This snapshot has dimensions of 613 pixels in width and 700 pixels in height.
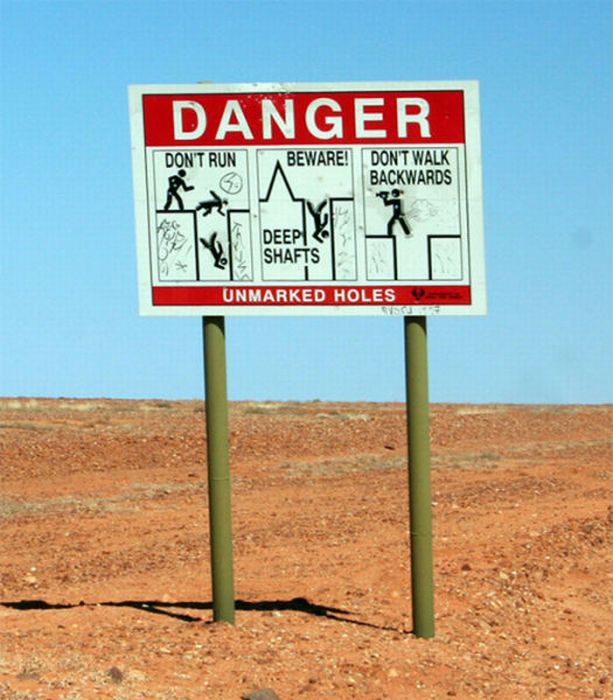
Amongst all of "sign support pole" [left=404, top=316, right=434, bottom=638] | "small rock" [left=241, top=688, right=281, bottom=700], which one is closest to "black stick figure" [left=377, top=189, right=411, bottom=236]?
"sign support pole" [left=404, top=316, right=434, bottom=638]

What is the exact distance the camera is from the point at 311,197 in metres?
10.2

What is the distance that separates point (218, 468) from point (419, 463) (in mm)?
1609

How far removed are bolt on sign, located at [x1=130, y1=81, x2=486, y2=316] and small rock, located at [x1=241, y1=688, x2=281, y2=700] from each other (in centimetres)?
308

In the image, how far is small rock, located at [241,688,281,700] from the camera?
27.8 feet

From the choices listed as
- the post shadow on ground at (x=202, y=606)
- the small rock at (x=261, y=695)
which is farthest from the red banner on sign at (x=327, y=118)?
the small rock at (x=261, y=695)

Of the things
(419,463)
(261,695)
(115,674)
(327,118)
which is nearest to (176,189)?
(327,118)

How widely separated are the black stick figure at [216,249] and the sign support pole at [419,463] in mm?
1561

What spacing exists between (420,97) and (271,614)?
449 centimetres

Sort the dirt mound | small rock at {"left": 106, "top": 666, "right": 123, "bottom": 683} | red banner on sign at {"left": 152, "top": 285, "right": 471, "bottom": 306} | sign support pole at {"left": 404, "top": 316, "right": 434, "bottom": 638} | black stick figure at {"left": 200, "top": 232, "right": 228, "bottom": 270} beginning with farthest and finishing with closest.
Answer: black stick figure at {"left": 200, "top": 232, "right": 228, "bottom": 270} < red banner on sign at {"left": 152, "top": 285, "right": 471, "bottom": 306} < sign support pole at {"left": 404, "top": 316, "right": 434, "bottom": 638} < the dirt mound < small rock at {"left": 106, "top": 666, "right": 123, "bottom": 683}

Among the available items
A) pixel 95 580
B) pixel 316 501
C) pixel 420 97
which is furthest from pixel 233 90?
pixel 316 501

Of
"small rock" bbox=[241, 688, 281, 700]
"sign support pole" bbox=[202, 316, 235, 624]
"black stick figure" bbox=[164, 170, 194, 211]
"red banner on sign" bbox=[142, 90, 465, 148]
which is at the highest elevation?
"red banner on sign" bbox=[142, 90, 465, 148]

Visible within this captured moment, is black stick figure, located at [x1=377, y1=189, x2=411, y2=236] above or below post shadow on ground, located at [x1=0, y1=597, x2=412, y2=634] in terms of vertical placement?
above

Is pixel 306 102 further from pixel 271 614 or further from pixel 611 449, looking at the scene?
pixel 611 449

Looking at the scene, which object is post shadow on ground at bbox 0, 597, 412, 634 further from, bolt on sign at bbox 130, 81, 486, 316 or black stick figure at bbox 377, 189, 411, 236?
black stick figure at bbox 377, 189, 411, 236
